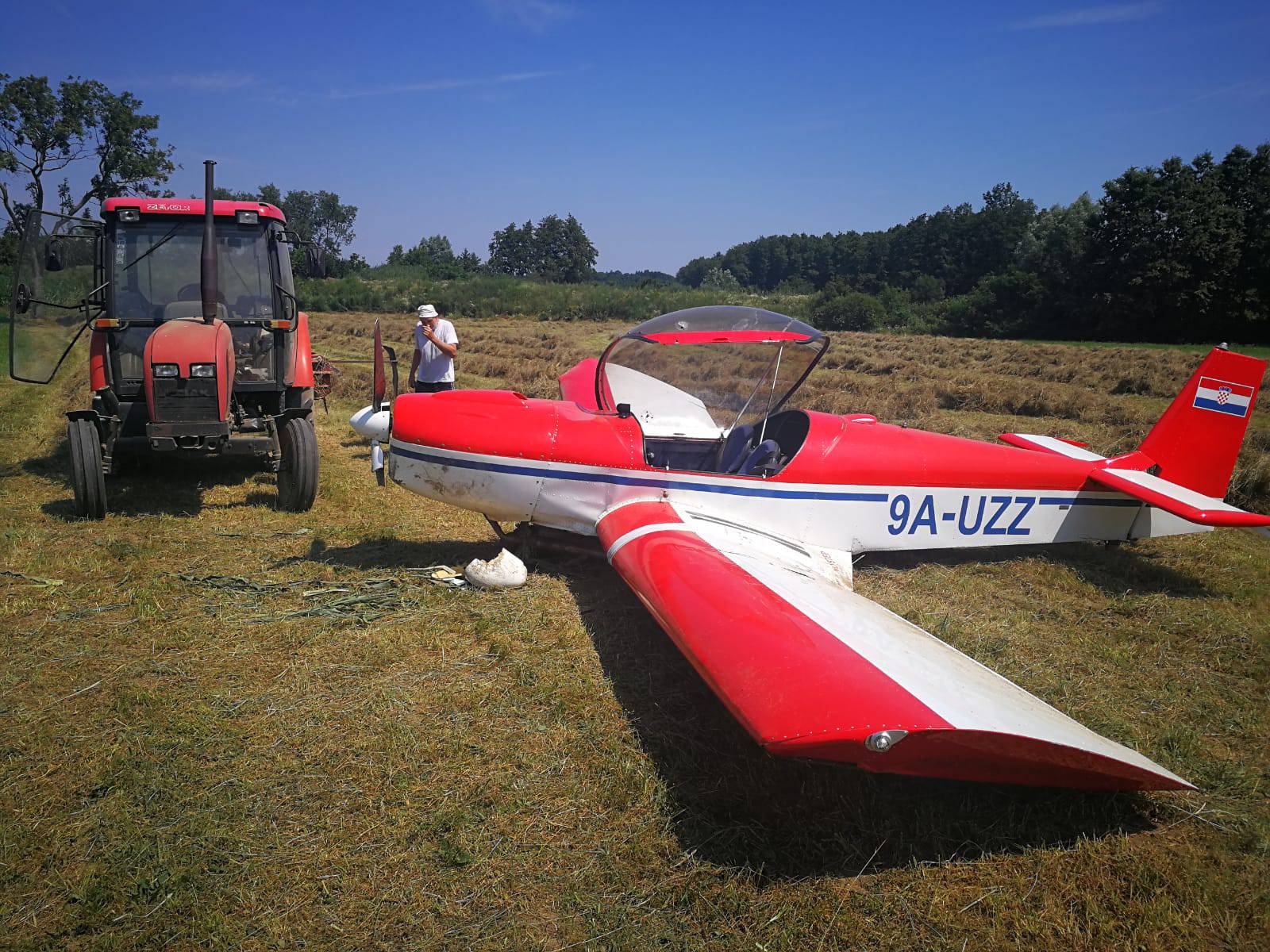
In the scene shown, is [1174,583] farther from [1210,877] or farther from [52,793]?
[52,793]

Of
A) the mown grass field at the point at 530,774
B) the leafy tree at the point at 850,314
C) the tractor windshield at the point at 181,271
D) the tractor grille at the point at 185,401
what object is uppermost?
the leafy tree at the point at 850,314

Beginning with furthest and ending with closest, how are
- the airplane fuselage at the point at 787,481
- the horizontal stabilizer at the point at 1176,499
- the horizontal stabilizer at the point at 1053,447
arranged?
the horizontal stabilizer at the point at 1053,447 → the airplane fuselage at the point at 787,481 → the horizontal stabilizer at the point at 1176,499

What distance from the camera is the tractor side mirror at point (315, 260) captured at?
7.06 metres

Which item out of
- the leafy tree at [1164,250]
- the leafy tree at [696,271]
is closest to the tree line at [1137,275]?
the leafy tree at [1164,250]

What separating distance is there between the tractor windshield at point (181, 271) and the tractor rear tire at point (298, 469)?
1.27m

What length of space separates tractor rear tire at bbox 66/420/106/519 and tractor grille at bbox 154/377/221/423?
2.16 feet

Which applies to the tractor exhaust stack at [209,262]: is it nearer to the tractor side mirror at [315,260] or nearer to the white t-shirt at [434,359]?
the tractor side mirror at [315,260]

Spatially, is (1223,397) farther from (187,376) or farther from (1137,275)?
(1137,275)

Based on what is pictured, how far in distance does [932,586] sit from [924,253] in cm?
6993

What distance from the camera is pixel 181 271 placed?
6.66m

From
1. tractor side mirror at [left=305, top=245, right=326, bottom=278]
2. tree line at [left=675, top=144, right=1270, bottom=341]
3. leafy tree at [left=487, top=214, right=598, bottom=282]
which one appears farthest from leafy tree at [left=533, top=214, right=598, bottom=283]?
tractor side mirror at [left=305, top=245, right=326, bottom=278]

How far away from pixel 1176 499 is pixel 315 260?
754 cm

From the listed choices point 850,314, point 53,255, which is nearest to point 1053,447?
point 53,255

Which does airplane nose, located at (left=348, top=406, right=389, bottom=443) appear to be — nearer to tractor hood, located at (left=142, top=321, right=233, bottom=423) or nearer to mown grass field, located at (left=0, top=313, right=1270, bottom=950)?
mown grass field, located at (left=0, top=313, right=1270, bottom=950)
